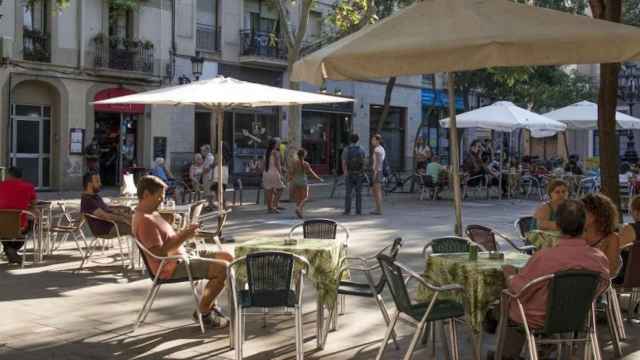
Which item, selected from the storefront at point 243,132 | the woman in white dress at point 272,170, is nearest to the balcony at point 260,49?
the storefront at point 243,132

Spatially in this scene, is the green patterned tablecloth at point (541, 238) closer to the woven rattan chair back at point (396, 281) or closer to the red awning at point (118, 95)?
the woven rattan chair back at point (396, 281)

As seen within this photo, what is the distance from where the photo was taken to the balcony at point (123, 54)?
1058 inches

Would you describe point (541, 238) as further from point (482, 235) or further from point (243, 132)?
point (243, 132)

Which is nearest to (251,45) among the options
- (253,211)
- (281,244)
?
(253,211)

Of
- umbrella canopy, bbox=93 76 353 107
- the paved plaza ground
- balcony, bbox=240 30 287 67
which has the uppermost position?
balcony, bbox=240 30 287 67

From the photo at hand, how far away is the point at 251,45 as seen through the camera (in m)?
31.5

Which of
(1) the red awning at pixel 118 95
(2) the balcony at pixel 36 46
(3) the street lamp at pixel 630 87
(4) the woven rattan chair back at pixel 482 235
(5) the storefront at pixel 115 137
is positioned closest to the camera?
(4) the woven rattan chair back at pixel 482 235

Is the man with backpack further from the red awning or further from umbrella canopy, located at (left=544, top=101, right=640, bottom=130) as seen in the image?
the red awning

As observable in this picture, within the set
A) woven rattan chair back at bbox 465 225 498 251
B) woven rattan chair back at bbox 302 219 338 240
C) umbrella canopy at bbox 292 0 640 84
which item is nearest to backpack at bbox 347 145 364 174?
woven rattan chair back at bbox 302 219 338 240

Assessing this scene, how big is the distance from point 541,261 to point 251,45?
27.4 meters

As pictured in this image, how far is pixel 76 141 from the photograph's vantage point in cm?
2622

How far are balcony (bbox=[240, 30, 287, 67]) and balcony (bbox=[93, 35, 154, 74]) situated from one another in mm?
4166

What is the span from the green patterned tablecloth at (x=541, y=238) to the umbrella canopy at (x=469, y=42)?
218 centimetres

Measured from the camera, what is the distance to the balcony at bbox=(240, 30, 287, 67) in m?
31.4
